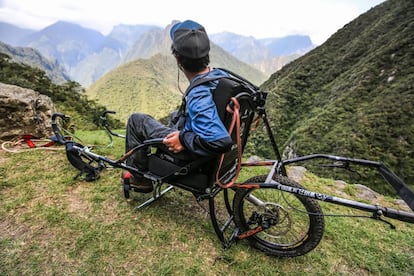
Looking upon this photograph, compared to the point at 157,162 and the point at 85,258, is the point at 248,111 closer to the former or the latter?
the point at 157,162

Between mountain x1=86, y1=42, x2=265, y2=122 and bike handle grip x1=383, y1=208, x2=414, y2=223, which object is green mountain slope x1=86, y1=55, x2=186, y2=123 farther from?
bike handle grip x1=383, y1=208, x2=414, y2=223

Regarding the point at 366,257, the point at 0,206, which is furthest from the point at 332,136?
the point at 0,206

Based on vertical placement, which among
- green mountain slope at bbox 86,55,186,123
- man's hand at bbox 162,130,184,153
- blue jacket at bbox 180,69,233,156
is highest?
blue jacket at bbox 180,69,233,156

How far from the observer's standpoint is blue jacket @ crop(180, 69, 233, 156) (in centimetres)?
236

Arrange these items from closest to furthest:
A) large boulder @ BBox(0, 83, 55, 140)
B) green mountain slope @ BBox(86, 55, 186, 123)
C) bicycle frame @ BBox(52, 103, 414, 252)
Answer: bicycle frame @ BBox(52, 103, 414, 252) → large boulder @ BBox(0, 83, 55, 140) → green mountain slope @ BBox(86, 55, 186, 123)

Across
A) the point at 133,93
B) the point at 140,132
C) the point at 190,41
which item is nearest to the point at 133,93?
the point at 133,93

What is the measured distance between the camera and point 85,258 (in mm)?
2902

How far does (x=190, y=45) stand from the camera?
2.62 metres

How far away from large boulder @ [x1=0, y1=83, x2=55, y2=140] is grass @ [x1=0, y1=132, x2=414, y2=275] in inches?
70.5

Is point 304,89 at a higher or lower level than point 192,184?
lower

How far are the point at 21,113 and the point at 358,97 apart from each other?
46857mm

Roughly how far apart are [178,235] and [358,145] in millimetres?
32590

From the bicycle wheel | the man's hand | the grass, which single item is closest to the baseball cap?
the man's hand

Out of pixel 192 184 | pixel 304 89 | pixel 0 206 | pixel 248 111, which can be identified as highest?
pixel 248 111
